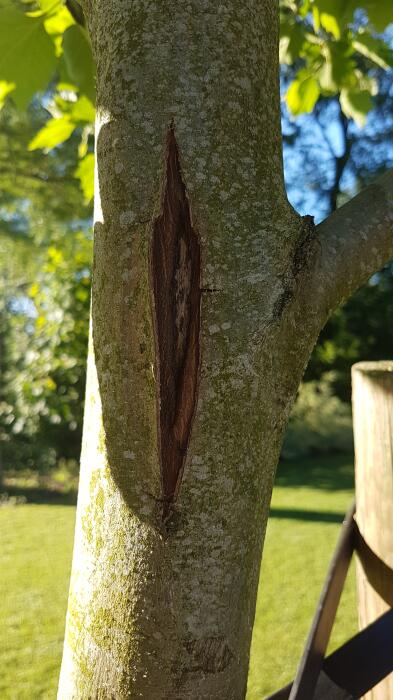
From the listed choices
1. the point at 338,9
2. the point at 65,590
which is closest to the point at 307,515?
the point at 65,590

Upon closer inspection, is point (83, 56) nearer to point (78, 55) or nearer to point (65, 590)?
point (78, 55)

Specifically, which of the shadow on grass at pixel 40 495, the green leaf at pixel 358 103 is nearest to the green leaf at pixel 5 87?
the green leaf at pixel 358 103

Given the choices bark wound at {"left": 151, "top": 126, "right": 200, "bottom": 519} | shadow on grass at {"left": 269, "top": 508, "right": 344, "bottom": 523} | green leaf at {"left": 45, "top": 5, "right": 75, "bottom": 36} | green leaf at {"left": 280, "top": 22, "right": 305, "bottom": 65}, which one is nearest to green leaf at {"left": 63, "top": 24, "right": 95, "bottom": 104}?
green leaf at {"left": 45, "top": 5, "right": 75, "bottom": 36}

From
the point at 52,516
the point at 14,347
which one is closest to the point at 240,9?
the point at 52,516

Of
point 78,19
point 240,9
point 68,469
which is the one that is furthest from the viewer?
point 68,469

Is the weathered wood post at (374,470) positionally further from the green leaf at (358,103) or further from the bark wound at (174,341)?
the green leaf at (358,103)

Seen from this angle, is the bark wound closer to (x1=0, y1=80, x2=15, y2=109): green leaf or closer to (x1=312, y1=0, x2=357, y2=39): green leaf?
(x1=0, y1=80, x2=15, y2=109): green leaf

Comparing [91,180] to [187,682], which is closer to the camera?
[187,682]

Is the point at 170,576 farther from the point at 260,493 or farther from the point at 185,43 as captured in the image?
the point at 185,43
